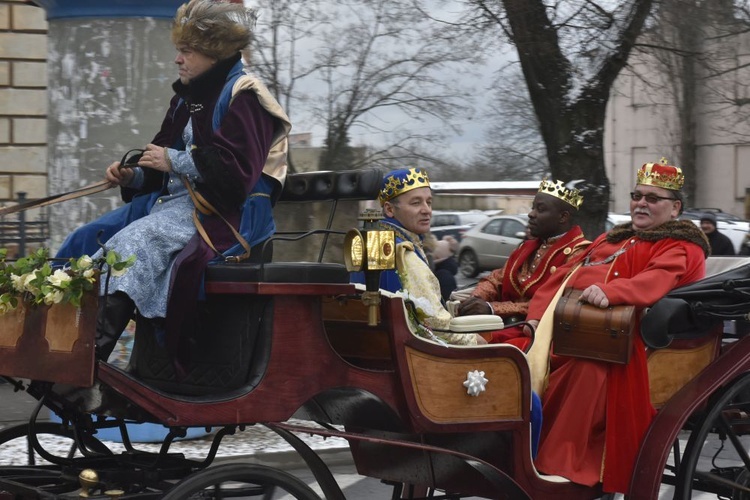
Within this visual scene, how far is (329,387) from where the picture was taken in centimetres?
367

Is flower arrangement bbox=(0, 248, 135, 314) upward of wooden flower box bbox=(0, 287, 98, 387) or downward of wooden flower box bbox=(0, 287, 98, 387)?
upward

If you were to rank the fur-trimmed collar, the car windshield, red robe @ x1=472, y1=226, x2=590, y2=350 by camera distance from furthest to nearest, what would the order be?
1. the car windshield
2. red robe @ x1=472, y1=226, x2=590, y2=350
3. the fur-trimmed collar

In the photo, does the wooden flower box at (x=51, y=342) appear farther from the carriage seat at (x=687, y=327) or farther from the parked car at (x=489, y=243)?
the parked car at (x=489, y=243)

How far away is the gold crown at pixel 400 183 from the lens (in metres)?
4.31

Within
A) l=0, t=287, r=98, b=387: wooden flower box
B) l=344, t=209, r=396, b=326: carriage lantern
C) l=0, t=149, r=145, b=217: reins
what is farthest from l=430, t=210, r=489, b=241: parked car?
l=0, t=287, r=98, b=387: wooden flower box

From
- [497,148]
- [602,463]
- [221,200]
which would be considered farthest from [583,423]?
[497,148]

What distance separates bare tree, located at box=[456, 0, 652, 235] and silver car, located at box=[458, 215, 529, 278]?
13036mm

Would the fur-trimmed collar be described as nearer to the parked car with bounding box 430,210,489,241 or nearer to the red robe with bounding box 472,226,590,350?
the red robe with bounding box 472,226,590,350

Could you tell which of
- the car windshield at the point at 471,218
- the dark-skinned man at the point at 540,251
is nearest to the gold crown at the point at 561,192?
the dark-skinned man at the point at 540,251

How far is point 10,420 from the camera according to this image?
25.3 ft

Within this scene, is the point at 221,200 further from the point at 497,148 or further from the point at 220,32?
the point at 497,148

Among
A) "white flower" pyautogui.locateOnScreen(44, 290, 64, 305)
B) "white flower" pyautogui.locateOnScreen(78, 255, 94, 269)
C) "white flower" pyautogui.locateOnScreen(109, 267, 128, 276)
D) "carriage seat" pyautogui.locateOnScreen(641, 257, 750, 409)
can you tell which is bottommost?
"carriage seat" pyautogui.locateOnScreen(641, 257, 750, 409)

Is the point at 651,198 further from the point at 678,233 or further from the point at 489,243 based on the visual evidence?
the point at 489,243

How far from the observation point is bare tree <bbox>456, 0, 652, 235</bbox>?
9469mm
